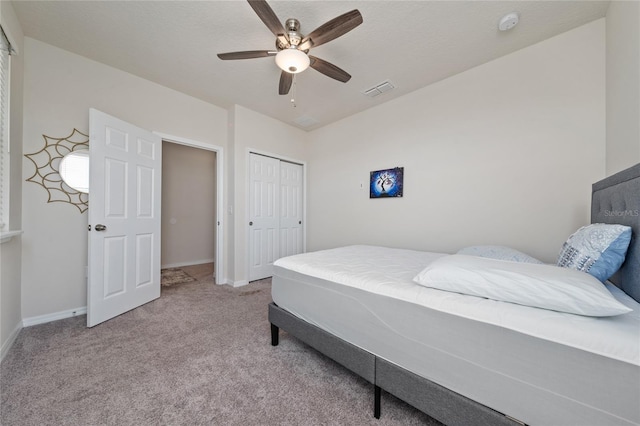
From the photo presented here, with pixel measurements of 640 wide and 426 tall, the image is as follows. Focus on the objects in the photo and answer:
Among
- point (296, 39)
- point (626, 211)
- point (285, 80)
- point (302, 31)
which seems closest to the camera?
point (626, 211)

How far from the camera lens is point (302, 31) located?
2.00m

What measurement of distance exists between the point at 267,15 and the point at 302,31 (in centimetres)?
60

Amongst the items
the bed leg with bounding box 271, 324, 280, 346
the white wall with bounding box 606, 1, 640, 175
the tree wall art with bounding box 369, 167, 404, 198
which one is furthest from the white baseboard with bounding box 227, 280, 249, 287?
the white wall with bounding box 606, 1, 640, 175

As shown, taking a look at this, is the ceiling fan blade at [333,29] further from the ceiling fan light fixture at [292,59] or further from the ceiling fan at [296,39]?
the ceiling fan light fixture at [292,59]

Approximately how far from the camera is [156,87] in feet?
9.44

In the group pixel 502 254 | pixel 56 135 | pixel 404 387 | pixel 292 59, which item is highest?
pixel 292 59

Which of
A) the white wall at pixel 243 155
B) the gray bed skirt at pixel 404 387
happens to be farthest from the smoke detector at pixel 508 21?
the white wall at pixel 243 155

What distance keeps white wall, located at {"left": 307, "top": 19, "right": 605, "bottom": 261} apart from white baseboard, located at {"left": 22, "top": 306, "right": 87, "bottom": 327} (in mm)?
3373

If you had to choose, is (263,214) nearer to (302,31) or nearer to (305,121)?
(305,121)

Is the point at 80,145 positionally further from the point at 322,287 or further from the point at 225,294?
the point at 322,287

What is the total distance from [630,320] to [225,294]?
128 inches

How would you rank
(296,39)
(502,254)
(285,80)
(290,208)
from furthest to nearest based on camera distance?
(290,208) → (285,80) → (296,39) → (502,254)

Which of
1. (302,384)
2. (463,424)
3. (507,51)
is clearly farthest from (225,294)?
(507,51)

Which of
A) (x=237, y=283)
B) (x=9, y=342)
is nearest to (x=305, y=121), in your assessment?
(x=237, y=283)
